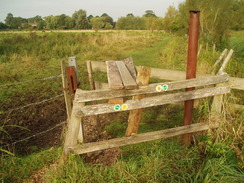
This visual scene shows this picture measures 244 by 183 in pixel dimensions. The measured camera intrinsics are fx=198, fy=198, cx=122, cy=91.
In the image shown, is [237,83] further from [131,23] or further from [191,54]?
[131,23]

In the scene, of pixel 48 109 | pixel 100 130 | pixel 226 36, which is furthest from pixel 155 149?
pixel 226 36

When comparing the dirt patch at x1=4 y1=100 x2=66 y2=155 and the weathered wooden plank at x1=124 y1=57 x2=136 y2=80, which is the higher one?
the weathered wooden plank at x1=124 y1=57 x2=136 y2=80

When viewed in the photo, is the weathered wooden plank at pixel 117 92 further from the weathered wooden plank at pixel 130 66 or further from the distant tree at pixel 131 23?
the distant tree at pixel 131 23

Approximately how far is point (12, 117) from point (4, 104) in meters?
1.03

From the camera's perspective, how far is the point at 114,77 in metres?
2.57

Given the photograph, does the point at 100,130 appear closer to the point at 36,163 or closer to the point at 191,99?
the point at 36,163

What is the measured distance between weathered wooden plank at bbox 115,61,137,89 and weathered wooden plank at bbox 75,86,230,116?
275 mm

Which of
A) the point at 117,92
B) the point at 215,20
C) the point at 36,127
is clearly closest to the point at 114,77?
the point at 117,92

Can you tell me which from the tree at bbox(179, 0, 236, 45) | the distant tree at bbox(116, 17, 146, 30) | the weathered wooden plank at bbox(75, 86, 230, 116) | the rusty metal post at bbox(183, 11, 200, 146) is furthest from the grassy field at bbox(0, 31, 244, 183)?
the distant tree at bbox(116, 17, 146, 30)

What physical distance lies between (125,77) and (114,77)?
14 centimetres

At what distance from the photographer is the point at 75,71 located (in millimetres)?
3264

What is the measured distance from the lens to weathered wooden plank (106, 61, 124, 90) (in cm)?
226

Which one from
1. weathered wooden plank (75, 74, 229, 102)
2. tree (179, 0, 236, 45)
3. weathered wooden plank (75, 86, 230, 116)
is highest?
tree (179, 0, 236, 45)

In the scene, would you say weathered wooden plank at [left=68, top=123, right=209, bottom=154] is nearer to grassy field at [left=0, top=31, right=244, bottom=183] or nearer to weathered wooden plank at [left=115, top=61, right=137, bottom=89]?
grassy field at [left=0, top=31, right=244, bottom=183]
